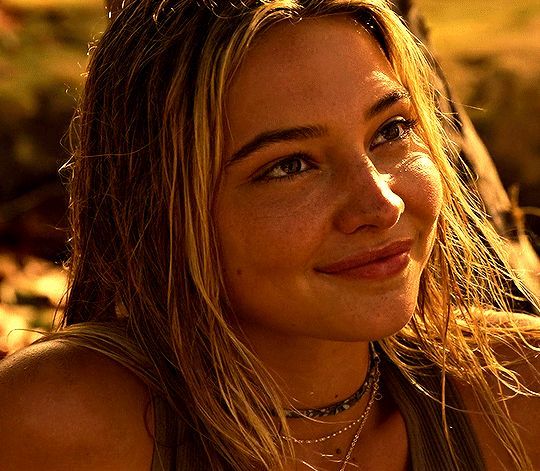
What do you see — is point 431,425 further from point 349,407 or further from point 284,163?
point 284,163

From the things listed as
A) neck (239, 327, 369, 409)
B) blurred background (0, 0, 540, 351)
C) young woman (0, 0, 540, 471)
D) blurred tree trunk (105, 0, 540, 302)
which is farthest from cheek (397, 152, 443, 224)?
blurred background (0, 0, 540, 351)

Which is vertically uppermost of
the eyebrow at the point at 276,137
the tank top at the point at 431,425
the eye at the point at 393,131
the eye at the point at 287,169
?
the eye at the point at 393,131

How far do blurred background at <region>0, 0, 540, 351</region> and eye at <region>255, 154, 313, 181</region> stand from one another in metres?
2.37

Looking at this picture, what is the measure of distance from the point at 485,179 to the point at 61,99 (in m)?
2.75

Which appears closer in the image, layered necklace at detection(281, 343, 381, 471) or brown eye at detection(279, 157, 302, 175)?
brown eye at detection(279, 157, 302, 175)

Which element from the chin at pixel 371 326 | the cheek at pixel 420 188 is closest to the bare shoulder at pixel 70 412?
the chin at pixel 371 326

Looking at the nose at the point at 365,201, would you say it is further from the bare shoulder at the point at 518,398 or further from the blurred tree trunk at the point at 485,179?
the blurred tree trunk at the point at 485,179

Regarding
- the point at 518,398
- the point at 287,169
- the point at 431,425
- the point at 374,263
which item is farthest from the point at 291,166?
the point at 518,398

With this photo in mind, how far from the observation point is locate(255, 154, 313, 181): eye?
2.32 m

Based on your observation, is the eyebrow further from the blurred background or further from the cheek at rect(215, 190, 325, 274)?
the blurred background

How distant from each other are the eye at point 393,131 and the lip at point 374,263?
8.2 inches

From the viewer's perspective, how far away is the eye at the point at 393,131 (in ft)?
7.93

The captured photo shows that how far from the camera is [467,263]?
280 cm

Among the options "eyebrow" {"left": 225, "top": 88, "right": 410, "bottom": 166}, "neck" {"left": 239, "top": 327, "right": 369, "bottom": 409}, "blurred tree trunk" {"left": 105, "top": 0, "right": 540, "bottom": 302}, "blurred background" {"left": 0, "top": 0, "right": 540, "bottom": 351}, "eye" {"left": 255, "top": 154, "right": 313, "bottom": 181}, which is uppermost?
"blurred background" {"left": 0, "top": 0, "right": 540, "bottom": 351}
